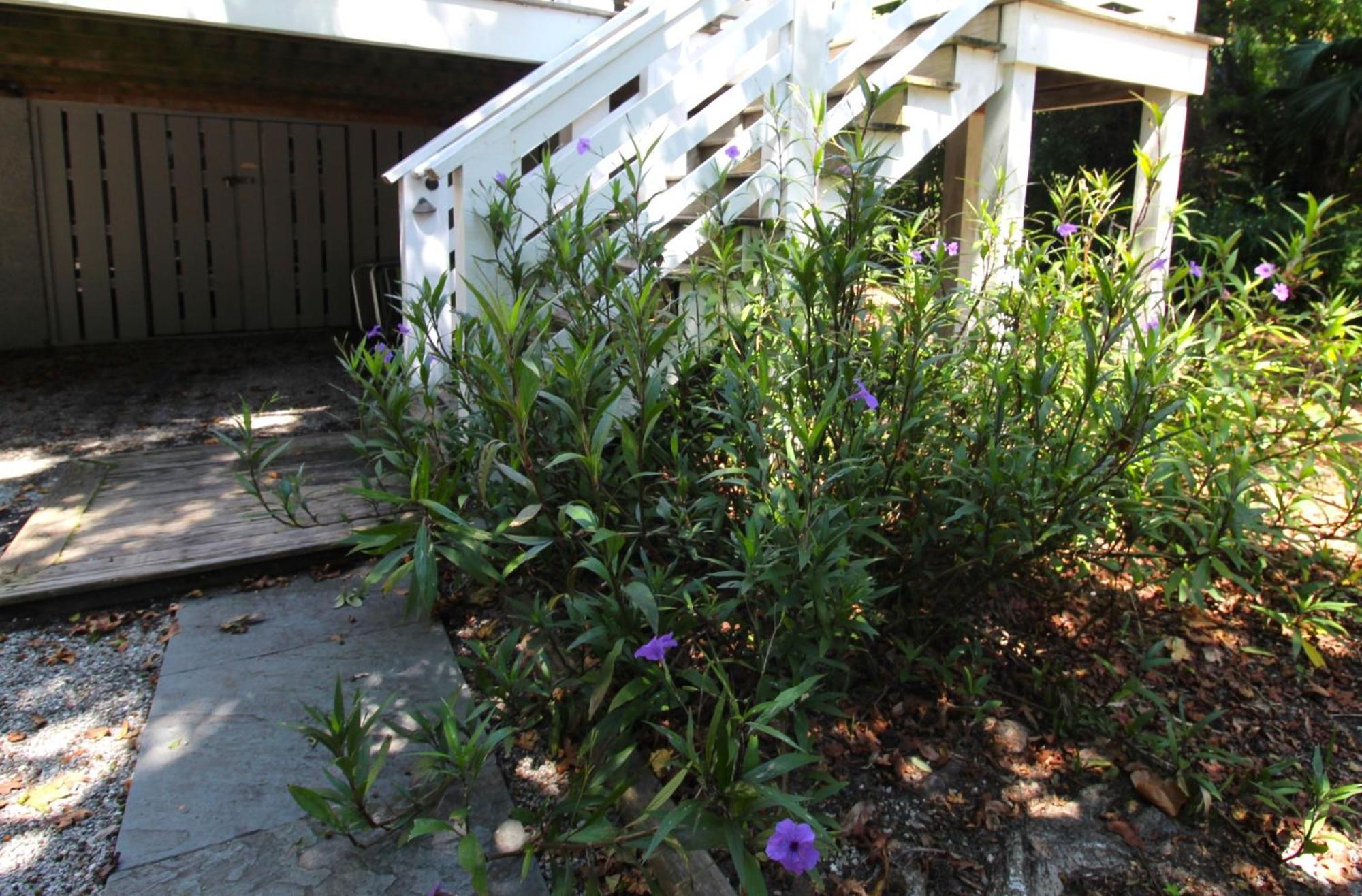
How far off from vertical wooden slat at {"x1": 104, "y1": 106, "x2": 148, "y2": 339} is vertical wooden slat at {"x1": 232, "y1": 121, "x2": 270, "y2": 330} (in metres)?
0.80


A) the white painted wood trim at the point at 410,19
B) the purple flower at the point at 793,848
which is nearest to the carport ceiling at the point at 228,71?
the white painted wood trim at the point at 410,19

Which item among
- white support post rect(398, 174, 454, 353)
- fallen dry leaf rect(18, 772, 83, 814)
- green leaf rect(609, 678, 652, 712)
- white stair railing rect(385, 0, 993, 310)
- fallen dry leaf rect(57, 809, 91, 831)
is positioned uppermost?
white stair railing rect(385, 0, 993, 310)

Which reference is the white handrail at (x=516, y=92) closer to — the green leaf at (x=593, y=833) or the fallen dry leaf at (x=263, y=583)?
the fallen dry leaf at (x=263, y=583)

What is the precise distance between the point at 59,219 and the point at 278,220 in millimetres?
1709

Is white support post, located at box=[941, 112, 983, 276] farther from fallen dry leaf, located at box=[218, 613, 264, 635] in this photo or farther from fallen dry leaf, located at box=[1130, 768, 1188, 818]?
fallen dry leaf, located at box=[218, 613, 264, 635]

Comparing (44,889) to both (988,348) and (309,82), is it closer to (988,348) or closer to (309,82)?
(988,348)

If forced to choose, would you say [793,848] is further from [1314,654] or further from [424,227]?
[424,227]

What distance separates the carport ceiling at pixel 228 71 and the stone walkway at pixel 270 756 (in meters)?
2.97

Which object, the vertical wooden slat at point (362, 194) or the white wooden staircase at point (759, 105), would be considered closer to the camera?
the white wooden staircase at point (759, 105)

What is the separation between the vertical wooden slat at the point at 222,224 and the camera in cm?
881

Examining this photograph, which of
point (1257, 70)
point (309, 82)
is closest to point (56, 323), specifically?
point (309, 82)

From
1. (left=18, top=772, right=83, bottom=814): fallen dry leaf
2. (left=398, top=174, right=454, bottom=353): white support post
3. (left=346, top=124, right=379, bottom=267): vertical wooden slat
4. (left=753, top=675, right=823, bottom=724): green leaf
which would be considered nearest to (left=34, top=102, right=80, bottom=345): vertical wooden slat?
(left=346, top=124, right=379, bottom=267): vertical wooden slat

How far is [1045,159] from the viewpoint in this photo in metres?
12.0

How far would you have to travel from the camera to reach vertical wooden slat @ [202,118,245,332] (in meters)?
8.81
